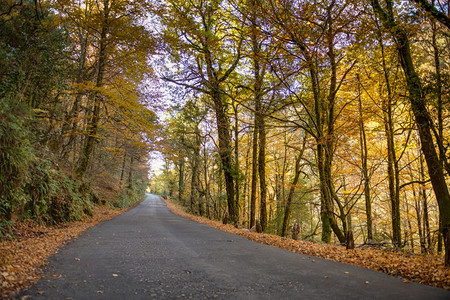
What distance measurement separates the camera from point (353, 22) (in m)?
8.11

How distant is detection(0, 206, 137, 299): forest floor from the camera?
A: 11.8ft

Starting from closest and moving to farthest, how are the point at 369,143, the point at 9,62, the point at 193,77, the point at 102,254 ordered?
the point at 102,254 → the point at 9,62 → the point at 193,77 → the point at 369,143

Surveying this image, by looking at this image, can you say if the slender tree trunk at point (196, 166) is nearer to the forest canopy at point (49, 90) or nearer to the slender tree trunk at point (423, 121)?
the forest canopy at point (49, 90)

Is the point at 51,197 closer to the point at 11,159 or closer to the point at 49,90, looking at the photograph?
the point at 11,159

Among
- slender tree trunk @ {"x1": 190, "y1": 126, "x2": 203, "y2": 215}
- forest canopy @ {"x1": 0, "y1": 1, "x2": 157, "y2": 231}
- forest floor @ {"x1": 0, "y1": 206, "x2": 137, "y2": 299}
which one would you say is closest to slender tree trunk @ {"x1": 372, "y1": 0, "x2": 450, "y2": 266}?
forest floor @ {"x1": 0, "y1": 206, "x2": 137, "y2": 299}

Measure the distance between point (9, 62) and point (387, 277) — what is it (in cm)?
1096

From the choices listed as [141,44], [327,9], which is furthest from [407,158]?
[141,44]

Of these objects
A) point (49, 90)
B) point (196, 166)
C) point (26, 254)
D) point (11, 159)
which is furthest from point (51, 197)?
point (196, 166)

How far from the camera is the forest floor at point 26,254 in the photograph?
3.59m

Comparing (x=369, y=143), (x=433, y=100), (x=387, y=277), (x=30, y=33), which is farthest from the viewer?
(x=369, y=143)

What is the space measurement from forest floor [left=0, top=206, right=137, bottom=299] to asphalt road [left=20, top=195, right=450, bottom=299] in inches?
7.5

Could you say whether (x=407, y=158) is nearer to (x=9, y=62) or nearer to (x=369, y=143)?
(x=369, y=143)

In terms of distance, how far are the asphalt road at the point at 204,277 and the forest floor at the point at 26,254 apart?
0.62 ft

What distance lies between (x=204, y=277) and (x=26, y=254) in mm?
3502
